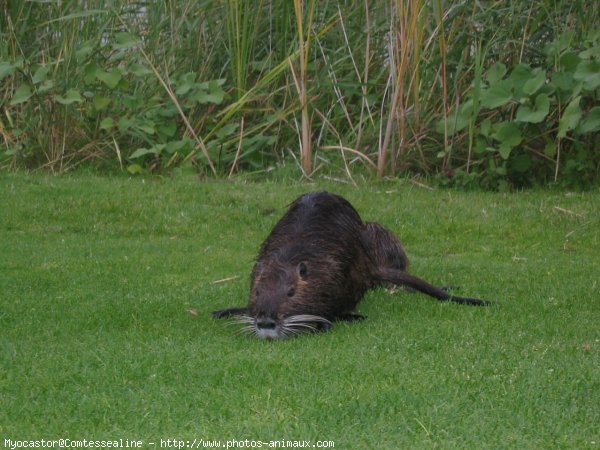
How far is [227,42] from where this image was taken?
1096 centimetres

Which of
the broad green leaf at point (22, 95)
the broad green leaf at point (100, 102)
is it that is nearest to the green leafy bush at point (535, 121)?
the broad green leaf at point (100, 102)

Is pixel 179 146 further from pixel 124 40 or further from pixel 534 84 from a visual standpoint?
pixel 534 84

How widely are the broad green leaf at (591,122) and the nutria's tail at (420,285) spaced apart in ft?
11.2

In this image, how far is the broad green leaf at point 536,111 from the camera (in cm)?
920

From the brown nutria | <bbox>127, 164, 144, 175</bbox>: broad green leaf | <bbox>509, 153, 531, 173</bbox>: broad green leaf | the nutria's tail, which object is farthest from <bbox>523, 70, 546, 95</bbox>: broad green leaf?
the nutria's tail

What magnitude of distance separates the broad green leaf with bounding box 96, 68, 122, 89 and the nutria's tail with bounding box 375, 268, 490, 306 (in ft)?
16.3

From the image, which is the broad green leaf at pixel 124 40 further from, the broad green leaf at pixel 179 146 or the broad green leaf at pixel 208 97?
the broad green leaf at pixel 179 146

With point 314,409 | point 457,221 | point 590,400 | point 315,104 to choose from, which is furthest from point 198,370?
point 315,104

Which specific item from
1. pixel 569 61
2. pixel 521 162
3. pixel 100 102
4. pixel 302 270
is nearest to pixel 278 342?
pixel 302 270

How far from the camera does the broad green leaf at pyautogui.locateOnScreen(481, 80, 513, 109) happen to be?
368 inches

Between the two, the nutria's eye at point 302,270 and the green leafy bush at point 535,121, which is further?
the green leafy bush at point 535,121

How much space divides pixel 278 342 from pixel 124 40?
5878mm

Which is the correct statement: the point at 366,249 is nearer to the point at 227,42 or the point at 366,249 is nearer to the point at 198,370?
the point at 198,370

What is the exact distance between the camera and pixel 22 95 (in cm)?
1028
